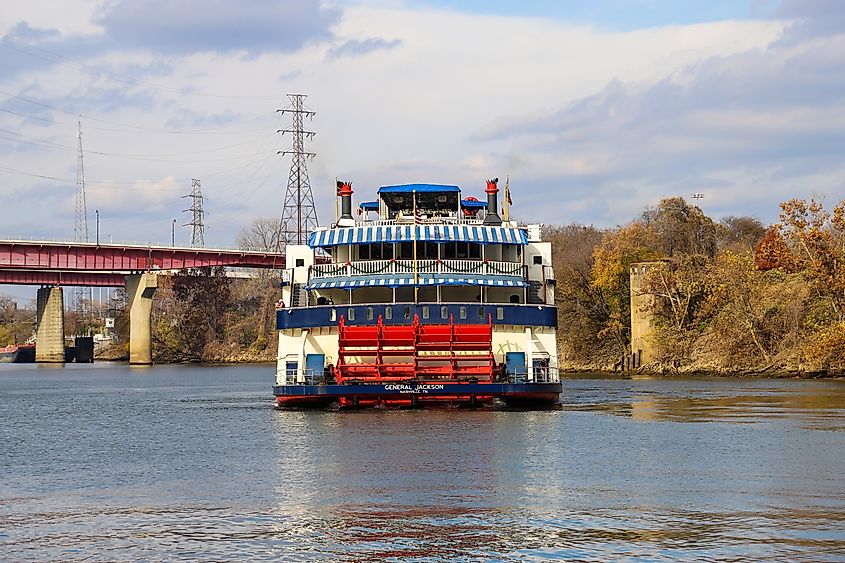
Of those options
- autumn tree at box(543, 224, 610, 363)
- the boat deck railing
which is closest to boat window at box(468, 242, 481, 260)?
the boat deck railing

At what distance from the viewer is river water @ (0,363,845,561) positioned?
918 inches

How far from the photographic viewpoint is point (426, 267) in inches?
2181

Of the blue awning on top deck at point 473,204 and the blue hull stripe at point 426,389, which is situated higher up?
the blue awning on top deck at point 473,204

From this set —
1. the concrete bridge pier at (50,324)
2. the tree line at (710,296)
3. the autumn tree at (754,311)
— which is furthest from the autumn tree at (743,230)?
the concrete bridge pier at (50,324)

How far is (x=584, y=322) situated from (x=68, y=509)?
305 ft

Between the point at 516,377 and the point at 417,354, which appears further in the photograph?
the point at 516,377

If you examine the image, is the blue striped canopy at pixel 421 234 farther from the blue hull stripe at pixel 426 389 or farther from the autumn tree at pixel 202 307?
the autumn tree at pixel 202 307

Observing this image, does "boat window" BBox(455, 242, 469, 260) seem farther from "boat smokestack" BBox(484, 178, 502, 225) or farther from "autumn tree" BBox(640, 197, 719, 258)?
"autumn tree" BBox(640, 197, 719, 258)

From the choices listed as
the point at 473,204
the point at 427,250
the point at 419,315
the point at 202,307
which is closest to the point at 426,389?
the point at 419,315

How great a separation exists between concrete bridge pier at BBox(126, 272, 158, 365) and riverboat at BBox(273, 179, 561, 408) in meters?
98.2

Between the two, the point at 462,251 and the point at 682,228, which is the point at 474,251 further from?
the point at 682,228

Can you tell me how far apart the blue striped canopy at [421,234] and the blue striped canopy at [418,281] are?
1.85 m

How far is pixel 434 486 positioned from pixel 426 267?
25.6m

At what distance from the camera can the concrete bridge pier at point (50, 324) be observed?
6885 inches
